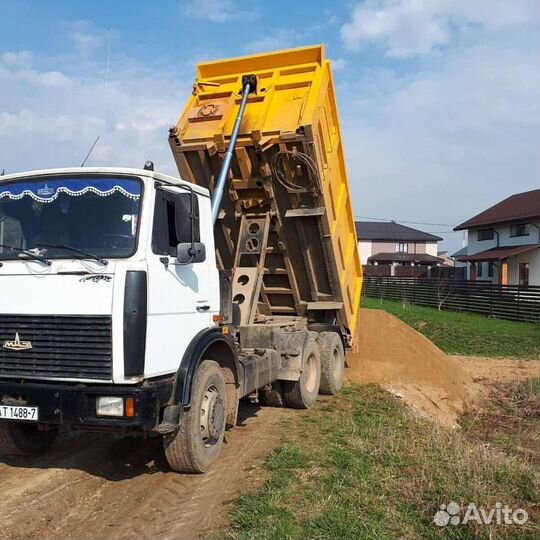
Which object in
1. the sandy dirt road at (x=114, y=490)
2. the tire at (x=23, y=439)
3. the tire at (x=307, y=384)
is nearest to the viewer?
the sandy dirt road at (x=114, y=490)

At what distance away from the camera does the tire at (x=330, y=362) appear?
877 cm

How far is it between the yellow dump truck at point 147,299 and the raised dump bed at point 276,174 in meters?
0.03

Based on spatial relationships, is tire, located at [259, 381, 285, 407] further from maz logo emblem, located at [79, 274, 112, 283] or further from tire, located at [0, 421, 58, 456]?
maz logo emblem, located at [79, 274, 112, 283]

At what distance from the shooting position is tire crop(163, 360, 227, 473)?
5.00 m

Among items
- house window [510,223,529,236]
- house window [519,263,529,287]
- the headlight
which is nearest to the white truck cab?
the headlight

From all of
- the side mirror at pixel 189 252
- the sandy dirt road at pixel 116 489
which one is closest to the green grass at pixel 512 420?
the sandy dirt road at pixel 116 489

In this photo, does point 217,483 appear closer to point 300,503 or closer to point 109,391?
point 300,503

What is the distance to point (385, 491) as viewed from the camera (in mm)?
4574

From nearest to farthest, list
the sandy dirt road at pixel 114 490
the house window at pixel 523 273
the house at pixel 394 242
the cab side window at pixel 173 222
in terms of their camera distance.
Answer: the sandy dirt road at pixel 114 490 < the cab side window at pixel 173 222 < the house window at pixel 523 273 < the house at pixel 394 242

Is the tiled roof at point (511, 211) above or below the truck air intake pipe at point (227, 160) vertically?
above

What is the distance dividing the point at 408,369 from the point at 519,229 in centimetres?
2466

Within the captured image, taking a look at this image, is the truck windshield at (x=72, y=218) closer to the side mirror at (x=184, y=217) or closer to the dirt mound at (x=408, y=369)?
the side mirror at (x=184, y=217)

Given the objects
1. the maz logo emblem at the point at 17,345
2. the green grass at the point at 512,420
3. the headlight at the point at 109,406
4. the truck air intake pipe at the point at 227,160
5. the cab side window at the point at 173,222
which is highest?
the truck air intake pipe at the point at 227,160

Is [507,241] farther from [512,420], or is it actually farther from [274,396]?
[274,396]
